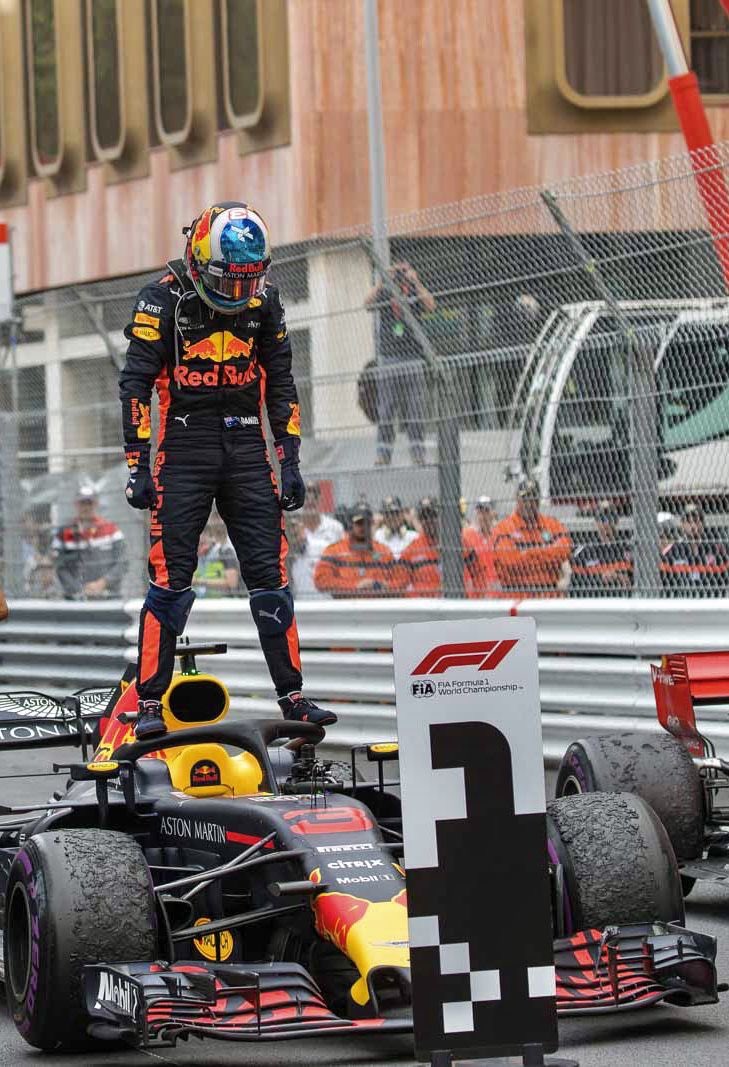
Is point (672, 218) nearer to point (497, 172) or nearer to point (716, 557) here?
point (716, 557)

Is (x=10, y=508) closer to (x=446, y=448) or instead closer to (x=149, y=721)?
(x=446, y=448)

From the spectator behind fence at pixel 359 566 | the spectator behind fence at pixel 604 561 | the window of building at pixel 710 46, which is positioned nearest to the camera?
the spectator behind fence at pixel 604 561

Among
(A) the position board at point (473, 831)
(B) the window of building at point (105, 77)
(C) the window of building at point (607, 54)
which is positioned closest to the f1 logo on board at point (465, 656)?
(A) the position board at point (473, 831)

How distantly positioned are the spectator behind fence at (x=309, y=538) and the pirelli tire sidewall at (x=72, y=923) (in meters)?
7.32

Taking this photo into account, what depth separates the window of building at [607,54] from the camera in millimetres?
29016

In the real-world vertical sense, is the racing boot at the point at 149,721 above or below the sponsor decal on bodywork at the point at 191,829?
above

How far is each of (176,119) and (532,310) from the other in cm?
2060

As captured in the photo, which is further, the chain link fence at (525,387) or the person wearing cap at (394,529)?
the person wearing cap at (394,529)

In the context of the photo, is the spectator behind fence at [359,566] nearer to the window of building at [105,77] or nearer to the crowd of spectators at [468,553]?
the crowd of spectators at [468,553]

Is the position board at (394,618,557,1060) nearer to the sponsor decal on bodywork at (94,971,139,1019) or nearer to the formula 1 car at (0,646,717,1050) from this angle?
the formula 1 car at (0,646,717,1050)

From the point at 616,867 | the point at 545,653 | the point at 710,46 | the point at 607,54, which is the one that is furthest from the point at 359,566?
the point at 710,46

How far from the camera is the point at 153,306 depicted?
8.02m

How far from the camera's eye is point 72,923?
538 centimetres

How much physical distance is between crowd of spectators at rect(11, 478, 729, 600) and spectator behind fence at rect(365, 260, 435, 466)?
1.35 feet
